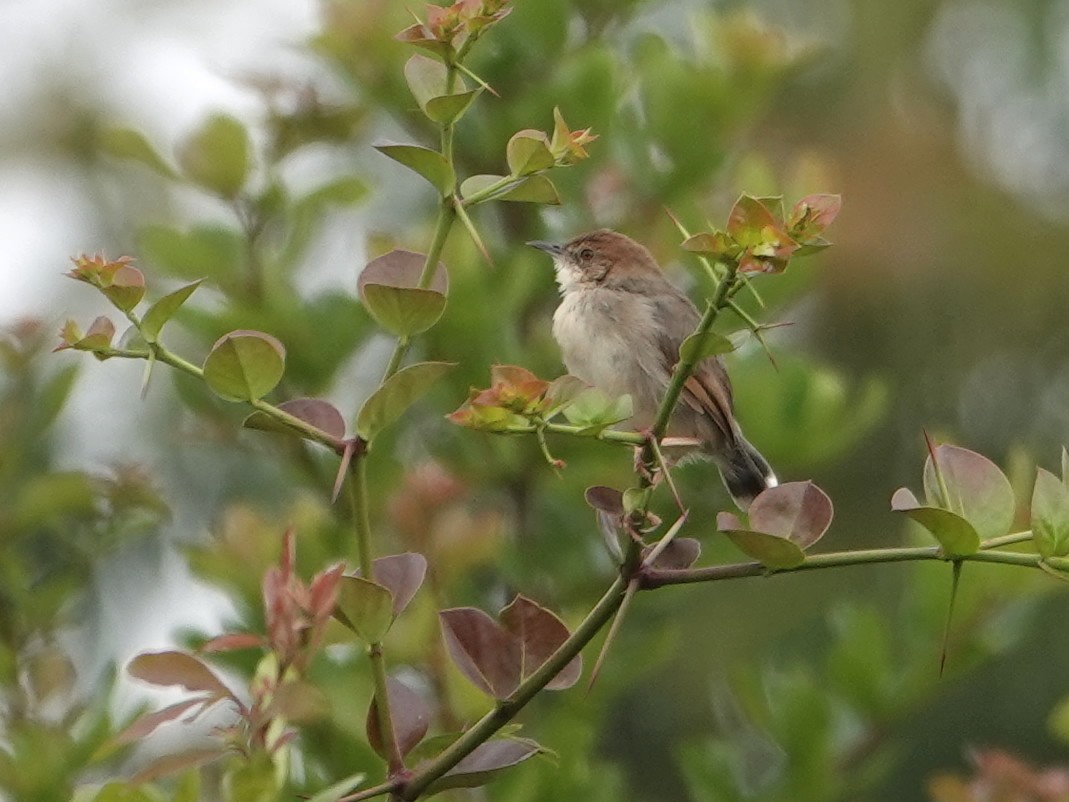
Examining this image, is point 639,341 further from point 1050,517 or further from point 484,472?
point 1050,517

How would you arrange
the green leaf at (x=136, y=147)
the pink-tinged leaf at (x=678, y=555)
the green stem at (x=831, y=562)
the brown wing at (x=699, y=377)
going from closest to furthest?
1. the green stem at (x=831, y=562)
2. the pink-tinged leaf at (x=678, y=555)
3. the green leaf at (x=136, y=147)
4. the brown wing at (x=699, y=377)

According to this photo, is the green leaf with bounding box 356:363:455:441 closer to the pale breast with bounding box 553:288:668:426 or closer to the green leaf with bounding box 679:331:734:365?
the green leaf with bounding box 679:331:734:365

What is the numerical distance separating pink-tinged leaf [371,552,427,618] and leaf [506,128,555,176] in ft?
1.12

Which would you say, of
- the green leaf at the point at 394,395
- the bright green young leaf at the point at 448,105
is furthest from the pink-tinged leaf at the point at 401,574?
the bright green young leaf at the point at 448,105

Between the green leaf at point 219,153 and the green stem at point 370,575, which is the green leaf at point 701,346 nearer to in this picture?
the green stem at point 370,575

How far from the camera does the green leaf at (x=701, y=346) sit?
1291 millimetres

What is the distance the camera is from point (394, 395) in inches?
52.7

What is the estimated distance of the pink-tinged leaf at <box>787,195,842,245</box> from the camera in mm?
1290

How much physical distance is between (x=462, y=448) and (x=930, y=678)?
1.01 metres

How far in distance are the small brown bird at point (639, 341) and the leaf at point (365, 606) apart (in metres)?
1.92

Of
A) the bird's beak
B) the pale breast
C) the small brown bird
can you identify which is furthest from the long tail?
the bird's beak

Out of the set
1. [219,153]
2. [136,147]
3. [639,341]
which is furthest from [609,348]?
[136,147]

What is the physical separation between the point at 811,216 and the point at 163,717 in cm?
62

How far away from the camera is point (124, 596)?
3.86 meters
